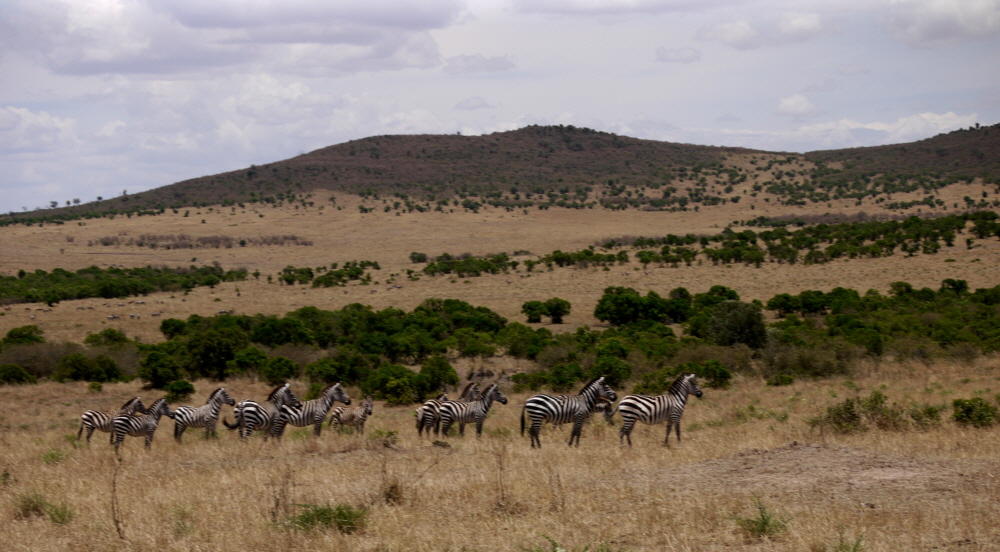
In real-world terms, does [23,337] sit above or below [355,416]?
above

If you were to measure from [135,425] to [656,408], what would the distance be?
31.7ft

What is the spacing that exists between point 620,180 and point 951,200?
4871 centimetres

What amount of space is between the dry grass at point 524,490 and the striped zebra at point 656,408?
1.33ft

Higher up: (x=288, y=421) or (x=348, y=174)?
(x=348, y=174)

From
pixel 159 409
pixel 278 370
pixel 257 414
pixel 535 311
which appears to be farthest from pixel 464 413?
pixel 535 311

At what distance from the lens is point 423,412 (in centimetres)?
1549

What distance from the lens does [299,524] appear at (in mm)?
7922

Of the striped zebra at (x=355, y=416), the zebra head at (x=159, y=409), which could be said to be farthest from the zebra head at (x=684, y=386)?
the zebra head at (x=159, y=409)

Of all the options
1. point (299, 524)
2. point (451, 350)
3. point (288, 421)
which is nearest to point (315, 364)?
point (451, 350)

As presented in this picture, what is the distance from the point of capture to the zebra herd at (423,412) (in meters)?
14.0

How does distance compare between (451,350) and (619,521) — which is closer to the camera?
(619,521)

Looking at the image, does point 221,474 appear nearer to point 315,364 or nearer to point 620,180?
point 315,364

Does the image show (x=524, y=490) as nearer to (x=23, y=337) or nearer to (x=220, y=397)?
(x=220, y=397)

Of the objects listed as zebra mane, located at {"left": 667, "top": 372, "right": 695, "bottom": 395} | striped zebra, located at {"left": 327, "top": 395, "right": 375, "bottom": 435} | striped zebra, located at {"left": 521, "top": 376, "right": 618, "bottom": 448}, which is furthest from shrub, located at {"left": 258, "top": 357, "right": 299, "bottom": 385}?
zebra mane, located at {"left": 667, "top": 372, "right": 695, "bottom": 395}
